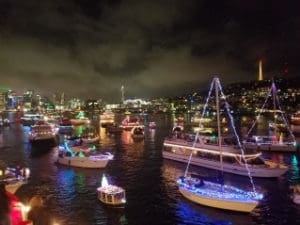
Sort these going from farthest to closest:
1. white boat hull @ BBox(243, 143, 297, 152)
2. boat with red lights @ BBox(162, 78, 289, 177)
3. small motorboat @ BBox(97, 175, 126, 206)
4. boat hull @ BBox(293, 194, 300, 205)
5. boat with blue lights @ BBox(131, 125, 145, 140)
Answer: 1. boat with blue lights @ BBox(131, 125, 145, 140)
2. white boat hull @ BBox(243, 143, 297, 152)
3. boat with red lights @ BBox(162, 78, 289, 177)
4. boat hull @ BBox(293, 194, 300, 205)
5. small motorboat @ BBox(97, 175, 126, 206)

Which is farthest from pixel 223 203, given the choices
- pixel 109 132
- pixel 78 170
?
pixel 109 132

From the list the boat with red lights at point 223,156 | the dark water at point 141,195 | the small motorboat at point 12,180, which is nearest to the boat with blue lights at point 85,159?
the dark water at point 141,195

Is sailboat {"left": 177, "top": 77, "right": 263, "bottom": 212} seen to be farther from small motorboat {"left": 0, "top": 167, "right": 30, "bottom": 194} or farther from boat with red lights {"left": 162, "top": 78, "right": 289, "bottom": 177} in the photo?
small motorboat {"left": 0, "top": 167, "right": 30, "bottom": 194}

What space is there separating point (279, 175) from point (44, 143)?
254 feet

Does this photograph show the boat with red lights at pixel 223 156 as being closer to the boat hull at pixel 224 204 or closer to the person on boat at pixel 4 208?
the boat hull at pixel 224 204

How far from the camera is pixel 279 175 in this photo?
58.2 metres

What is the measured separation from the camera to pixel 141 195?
1977 inches

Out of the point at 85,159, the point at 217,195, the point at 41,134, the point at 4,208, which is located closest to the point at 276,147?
the point at 85,159

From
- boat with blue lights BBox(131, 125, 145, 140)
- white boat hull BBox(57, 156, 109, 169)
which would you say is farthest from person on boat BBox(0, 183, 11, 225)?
boat with blue lights BBox(131, 125, 145, 140)

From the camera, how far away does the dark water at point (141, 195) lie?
1601 inches

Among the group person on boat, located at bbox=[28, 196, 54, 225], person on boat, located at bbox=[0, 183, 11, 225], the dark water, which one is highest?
person on boat, located at bbox=[28, 196, 54, 225]

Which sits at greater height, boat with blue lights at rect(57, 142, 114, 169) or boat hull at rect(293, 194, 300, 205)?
boat with blue lights at rect(57, 142, 114, 169)

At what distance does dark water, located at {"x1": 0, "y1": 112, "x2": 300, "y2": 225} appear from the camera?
40.7 meters

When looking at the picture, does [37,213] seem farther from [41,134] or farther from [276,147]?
[41,134]
